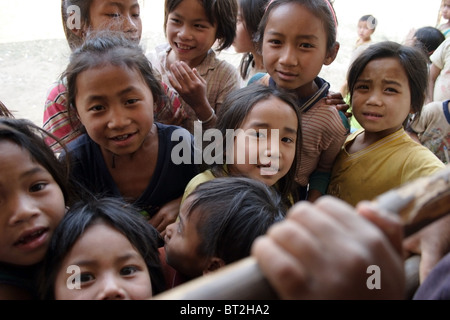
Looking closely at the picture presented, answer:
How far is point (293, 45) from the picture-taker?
1.51m

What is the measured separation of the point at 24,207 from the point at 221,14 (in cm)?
125

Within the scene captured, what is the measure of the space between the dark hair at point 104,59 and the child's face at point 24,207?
406 mm

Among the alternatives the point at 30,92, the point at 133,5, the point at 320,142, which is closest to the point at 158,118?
the point at 133,5

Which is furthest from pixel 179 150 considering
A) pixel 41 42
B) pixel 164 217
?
pixel 41 42

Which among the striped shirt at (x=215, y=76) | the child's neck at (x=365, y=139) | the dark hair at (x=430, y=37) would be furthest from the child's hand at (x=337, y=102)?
the dark hair at (x=430, y=37)

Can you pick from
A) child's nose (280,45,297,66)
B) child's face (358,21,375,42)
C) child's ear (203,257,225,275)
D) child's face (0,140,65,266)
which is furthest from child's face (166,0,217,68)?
child's face (358,21,375,42)

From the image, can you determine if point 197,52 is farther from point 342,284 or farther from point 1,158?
point 342,284

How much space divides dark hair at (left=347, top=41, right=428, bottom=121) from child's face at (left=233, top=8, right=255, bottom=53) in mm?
843

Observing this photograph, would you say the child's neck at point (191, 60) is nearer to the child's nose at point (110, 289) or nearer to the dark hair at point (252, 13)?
the dark hair at point (252, 13)

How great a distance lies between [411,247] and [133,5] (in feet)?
4.71

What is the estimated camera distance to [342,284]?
36 cm

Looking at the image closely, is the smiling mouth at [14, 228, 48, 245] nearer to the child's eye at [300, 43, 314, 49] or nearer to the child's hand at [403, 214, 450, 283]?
the child's hand at [403, 214, 450, 283]

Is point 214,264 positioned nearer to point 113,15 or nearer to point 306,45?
point 306,45

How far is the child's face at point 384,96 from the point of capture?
4.85 ft
